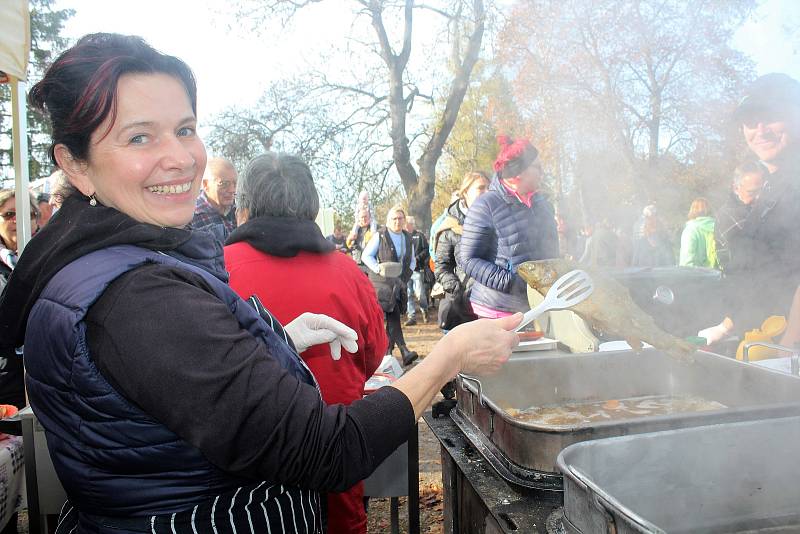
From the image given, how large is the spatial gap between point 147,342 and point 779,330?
8.80 ft

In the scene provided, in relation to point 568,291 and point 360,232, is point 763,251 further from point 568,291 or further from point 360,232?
point 360,232

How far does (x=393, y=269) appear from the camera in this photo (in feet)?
22.6

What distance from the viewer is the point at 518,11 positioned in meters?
3.03

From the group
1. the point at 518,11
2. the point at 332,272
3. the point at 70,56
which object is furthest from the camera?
the point at 518,11

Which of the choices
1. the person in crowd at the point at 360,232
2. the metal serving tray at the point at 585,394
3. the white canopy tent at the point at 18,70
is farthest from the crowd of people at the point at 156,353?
the person in crowd at the point at 360,232

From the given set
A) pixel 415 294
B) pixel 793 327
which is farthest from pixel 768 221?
pixel 415 294

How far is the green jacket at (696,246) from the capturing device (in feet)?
13.3

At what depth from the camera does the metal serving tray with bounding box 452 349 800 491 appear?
4.66 feet

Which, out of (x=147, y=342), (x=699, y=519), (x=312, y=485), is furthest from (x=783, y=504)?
(x=147, y=342)

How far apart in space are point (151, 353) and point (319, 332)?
2.78 feet

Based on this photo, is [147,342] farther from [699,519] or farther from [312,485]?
[699,519]

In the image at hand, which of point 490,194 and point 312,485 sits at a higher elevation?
point 490,194

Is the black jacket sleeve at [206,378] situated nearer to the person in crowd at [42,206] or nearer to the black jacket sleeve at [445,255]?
the black jacket sleeve at [445,255]

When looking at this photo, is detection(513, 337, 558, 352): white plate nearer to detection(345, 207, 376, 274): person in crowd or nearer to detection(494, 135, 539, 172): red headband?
detection(494, 135, 539, 172): red headband
